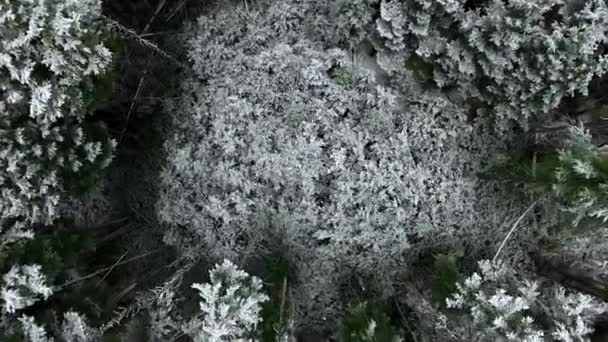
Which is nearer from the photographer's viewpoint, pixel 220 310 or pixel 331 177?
pixel 220 310

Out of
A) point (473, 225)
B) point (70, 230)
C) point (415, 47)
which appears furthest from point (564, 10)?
point (70, 230)

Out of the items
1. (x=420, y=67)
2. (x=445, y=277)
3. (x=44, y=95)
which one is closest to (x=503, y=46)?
(x=420, y=67)

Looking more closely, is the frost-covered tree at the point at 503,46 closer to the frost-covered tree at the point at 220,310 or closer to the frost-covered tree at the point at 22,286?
the frost-covered tree at the point at 220,310

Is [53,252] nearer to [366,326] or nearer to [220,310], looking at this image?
[220,310]

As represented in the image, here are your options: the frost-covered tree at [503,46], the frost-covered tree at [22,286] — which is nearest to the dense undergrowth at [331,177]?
the frost-covered tree at [503,46]

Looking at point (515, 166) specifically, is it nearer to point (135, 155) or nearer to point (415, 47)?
point (415, 47)

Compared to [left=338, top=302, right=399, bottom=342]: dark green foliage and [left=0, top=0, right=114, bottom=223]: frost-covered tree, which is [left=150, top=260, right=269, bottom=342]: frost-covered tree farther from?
[left=0, top=0, right=114, bottom=223]: frost-covered tree

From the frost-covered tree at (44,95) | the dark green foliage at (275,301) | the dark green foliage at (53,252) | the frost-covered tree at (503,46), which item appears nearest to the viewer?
the frost-covered tree at (44,95)
